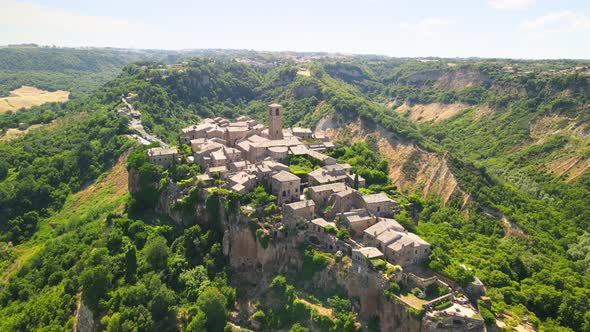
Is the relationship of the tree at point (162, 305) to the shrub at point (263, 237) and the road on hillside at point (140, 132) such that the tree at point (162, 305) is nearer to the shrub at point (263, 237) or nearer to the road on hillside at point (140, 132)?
the shrub at point (263, 237)

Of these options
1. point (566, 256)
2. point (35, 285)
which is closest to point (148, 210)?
point (35, 285)

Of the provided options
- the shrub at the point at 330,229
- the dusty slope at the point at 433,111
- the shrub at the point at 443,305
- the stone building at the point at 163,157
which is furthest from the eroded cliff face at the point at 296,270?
the dusty slope at the point at 433,111

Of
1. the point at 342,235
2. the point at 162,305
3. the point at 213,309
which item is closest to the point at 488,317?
A: the point at 342,235

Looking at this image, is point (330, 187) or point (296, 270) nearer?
point (296, 270)

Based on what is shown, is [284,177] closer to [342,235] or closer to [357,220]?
[357,220]

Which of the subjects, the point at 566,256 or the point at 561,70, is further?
the point at 561,70

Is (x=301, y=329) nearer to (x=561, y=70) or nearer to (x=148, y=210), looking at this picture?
(x=148, y=210)
